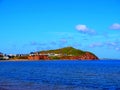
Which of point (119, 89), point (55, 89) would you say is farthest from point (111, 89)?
point (55, 89)

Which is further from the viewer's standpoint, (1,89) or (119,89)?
(119,89)

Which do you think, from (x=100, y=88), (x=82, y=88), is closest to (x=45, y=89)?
(x=82, y=88)

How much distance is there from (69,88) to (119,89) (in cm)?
693

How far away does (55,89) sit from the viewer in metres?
43.8

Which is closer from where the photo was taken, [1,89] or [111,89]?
[1,89]

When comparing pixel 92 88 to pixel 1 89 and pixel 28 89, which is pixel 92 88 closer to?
pixel 28 89

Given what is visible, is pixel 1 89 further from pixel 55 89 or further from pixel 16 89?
pixel 55 89

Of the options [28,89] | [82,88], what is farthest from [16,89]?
[82,88]

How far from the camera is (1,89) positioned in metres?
42.1

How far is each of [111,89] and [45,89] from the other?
30.4ft

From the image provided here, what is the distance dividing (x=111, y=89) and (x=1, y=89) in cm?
1502

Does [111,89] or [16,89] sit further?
[111,89]

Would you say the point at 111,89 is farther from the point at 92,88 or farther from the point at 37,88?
the point at 37,88

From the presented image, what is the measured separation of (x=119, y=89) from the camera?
4547 cm
